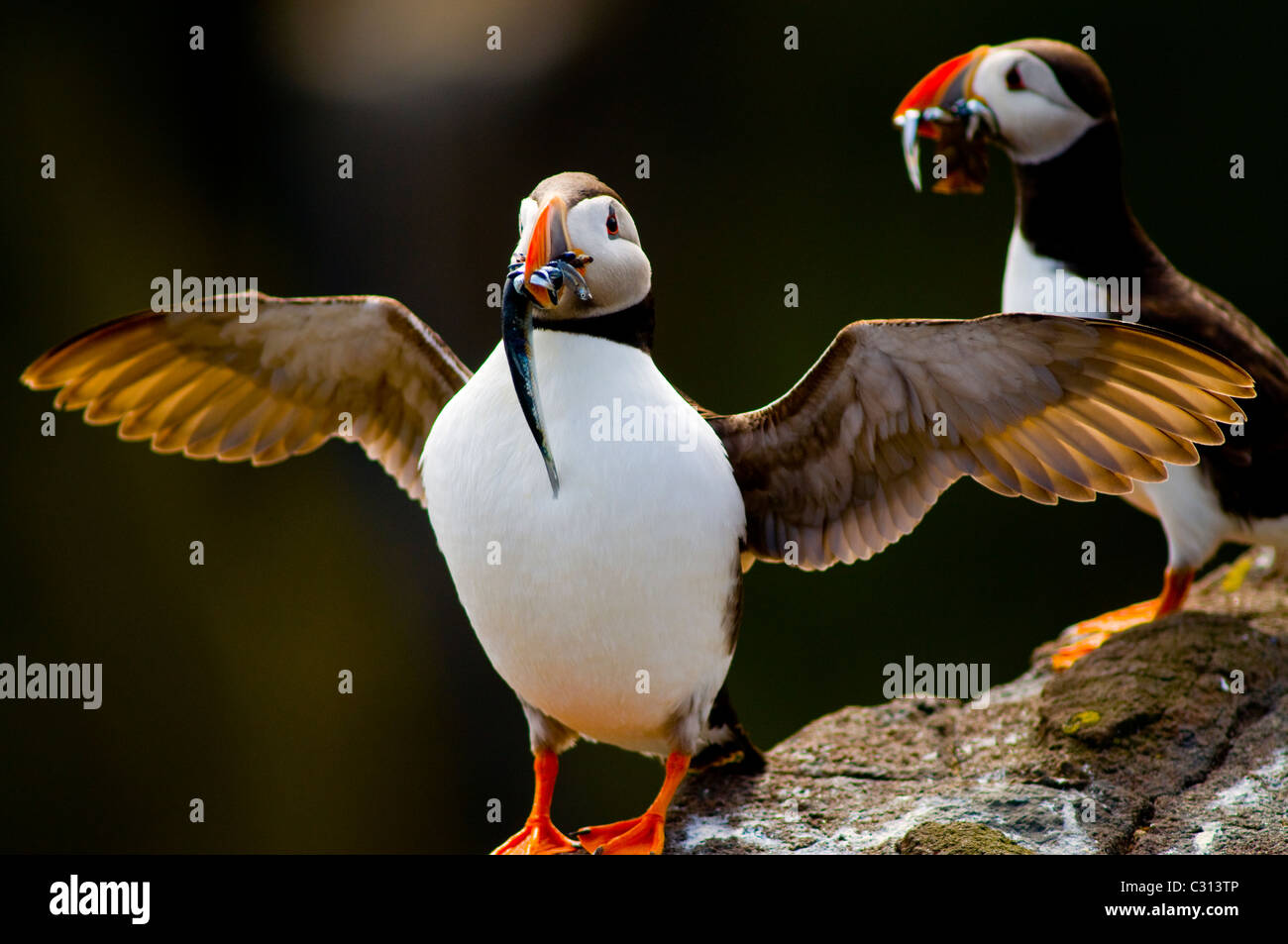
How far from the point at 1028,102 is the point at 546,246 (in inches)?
80.2

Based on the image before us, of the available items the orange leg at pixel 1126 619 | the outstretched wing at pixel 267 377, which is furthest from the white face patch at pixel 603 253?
the orange leg at pixel 1126 619

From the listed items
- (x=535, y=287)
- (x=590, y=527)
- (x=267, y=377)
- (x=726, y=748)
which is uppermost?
(x=535, y=287)

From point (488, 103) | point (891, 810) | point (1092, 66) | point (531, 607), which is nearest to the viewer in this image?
point (531, 607)

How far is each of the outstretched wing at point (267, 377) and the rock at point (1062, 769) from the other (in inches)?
45.7

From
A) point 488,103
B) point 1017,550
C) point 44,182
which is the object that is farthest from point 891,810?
point 44,182

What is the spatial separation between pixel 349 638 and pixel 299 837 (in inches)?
40.5

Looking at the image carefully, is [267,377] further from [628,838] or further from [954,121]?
[954,121]

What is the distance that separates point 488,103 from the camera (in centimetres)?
695

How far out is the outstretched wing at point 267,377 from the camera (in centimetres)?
320

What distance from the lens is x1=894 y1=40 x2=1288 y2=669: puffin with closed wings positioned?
12.3 ft

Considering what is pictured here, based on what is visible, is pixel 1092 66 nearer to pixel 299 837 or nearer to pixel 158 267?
pixel 158 267

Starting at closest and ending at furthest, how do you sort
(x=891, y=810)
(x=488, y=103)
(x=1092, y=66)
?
(x=891, y=810)
(x=1092, y=66)
(x=488, y=103)

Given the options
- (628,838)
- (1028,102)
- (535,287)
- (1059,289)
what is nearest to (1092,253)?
(1059,289)

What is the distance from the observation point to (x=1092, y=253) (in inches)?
155
